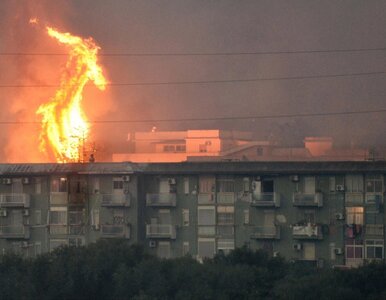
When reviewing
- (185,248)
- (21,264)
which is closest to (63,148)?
(185,248)

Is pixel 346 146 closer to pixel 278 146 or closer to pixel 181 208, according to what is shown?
pixel 278 146

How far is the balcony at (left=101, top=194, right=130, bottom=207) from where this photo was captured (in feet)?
175

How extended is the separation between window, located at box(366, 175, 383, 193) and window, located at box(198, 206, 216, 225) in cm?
544

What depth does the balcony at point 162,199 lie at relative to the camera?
53.1 m

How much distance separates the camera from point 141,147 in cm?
9012

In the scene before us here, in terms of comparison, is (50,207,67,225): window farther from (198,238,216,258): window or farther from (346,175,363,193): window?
(346,175,363,193): window

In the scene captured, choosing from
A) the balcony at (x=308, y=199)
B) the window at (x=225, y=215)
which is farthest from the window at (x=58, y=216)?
the balcony at (x=308, y=199)

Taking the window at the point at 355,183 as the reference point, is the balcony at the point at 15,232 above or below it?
below

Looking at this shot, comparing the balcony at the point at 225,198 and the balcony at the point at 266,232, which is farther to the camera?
the balcony at the point at 225,198

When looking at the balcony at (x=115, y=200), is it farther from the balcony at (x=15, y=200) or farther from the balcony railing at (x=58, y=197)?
the balcony at (x=15, y=200)

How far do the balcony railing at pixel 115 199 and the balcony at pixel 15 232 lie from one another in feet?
10.3

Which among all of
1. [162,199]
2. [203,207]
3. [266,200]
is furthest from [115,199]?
[266,200]

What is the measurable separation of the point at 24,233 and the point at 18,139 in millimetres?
24368

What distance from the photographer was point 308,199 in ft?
169
